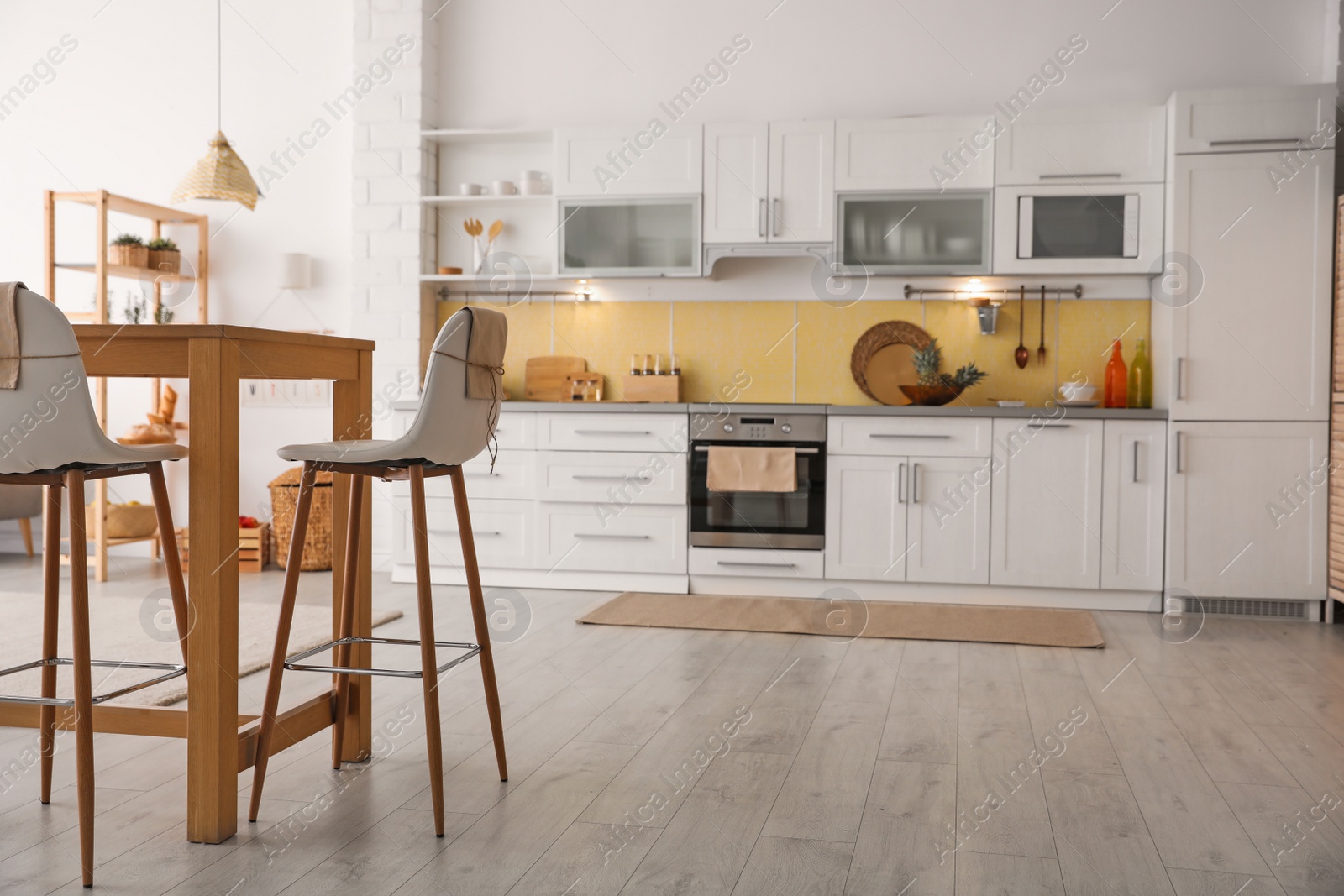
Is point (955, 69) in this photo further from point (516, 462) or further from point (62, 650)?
point (62, 650)

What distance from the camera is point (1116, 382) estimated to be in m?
4.78

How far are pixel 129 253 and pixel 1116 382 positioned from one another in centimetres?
458

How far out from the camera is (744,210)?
4891mm

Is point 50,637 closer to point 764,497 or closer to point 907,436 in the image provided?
point 764,497

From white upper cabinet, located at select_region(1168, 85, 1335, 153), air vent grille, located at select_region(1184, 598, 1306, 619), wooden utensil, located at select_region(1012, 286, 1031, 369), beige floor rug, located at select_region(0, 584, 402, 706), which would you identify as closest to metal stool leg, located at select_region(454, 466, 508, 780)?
beige floor rug, located at select_region(0, 584, 402, 706)

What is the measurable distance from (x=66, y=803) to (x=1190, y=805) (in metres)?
2.28

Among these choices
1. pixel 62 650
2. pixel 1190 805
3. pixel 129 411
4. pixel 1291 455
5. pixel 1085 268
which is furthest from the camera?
pixel 129 411

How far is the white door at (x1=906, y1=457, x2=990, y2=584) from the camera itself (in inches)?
180

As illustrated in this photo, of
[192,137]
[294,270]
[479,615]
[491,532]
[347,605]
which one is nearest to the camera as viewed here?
[479,615]

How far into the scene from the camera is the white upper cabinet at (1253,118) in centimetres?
432

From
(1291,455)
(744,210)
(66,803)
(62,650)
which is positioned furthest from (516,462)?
(1291,455)

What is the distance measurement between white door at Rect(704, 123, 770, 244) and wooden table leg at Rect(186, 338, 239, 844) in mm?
3181

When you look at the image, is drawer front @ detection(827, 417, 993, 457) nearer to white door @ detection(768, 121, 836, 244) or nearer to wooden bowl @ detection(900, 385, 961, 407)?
wooden bowl @ detection(900, 385, 961, 407)

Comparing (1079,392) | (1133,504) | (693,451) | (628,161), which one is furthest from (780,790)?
(628,161)
